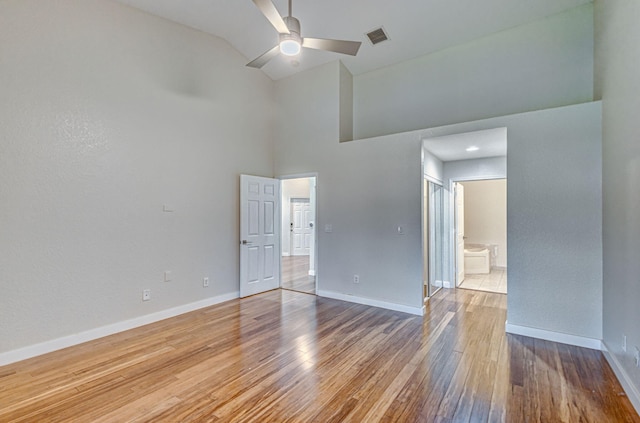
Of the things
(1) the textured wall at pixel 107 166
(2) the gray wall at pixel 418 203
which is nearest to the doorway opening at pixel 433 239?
(2) the gray wall at pixel 418 203

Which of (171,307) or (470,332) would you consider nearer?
(470,332)

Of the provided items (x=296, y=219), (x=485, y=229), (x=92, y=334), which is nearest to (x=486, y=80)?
(x=485, y=229)

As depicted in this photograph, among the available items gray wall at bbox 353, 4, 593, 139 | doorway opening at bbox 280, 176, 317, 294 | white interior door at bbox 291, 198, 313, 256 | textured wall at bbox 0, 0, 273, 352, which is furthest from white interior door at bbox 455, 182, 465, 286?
white interior door at bbox 291, 198, 313, 256

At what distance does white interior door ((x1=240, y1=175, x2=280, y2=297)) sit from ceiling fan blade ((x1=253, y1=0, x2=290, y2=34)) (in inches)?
109

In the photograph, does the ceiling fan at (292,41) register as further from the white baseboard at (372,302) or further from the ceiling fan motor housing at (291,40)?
the white baseboard at (372,302)

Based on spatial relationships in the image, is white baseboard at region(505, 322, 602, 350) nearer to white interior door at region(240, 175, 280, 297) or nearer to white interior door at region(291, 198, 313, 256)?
white interior door at region(240, 175, 280, 297)

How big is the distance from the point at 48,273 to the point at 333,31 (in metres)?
4.65

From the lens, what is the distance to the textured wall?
9.43 feet

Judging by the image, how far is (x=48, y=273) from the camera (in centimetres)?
304

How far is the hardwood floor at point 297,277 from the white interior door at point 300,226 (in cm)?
87

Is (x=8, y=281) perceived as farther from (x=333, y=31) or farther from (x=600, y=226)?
(x=600, y=226)

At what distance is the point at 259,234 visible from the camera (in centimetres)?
516

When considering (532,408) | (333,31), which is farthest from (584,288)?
(333,31)

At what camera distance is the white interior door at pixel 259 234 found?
493cm
